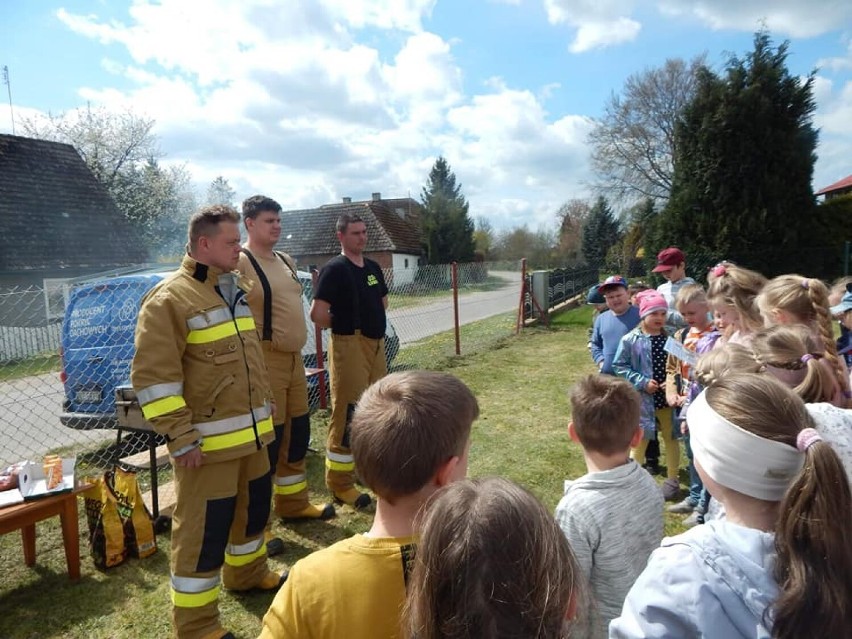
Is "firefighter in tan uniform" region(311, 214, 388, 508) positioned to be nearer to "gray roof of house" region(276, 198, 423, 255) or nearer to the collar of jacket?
the collar of jacket

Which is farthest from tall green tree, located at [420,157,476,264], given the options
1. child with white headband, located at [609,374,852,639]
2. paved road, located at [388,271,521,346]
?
child with white headband, located at [609,374,852,639]

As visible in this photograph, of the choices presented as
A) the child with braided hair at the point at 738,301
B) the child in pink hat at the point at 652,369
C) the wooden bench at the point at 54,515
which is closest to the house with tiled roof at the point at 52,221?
the wooden bench at the point at 54,515

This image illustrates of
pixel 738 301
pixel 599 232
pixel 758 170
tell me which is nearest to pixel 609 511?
pixel 738 301

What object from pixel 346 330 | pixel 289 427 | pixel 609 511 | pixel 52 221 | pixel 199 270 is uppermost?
pixel 52 221

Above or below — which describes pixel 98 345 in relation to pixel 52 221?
below

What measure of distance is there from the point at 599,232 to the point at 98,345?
42726 mm

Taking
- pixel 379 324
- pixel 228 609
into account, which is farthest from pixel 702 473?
pixel 379 324

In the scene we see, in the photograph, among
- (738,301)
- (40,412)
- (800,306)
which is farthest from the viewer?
(40,412)

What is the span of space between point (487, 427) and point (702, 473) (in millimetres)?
4625

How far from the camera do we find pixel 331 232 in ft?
119

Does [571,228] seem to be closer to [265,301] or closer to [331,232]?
[331,232]

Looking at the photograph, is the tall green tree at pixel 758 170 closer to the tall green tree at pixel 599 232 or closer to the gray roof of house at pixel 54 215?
the gray roof of house at pixel 54 215

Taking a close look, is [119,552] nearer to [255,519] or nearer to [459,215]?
[255,519]

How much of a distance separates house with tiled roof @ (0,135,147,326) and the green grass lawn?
1472 centimetres
